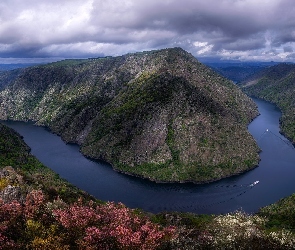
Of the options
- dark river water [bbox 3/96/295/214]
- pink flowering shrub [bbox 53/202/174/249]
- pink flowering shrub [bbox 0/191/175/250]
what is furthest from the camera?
dark river water [bbox 3/96/295/214]

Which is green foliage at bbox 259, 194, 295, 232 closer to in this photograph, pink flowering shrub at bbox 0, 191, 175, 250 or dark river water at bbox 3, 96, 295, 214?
dark river water at bbox 3, 96, 295, 214

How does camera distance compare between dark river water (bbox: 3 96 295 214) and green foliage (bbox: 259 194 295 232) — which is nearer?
green foliage (bbox: 259 194 295 232)

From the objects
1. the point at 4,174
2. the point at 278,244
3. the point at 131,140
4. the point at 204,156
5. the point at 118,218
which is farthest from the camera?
the point at 131,140

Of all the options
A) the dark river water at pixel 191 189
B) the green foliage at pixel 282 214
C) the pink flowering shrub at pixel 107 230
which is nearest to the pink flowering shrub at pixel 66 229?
the pink flowering shrub at pixel 107 230

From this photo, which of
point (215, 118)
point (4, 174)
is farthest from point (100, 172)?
point (4, 174)

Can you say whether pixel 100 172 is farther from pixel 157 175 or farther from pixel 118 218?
pixel 118 218

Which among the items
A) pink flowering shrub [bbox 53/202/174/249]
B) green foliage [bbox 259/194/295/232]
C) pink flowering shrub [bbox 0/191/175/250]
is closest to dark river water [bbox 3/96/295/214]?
green foliage [bbox 259/194/295/232]

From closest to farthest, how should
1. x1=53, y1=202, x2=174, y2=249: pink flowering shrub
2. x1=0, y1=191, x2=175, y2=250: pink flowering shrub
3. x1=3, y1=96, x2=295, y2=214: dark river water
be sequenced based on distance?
x1=0, y1=191, x2=175, y2=250: pink flowering shrub → x1=53, y1=202, x2=174, y2=249: pink flowering shrub → x1=3, y1=96, x2=295, y2=214: dark river water

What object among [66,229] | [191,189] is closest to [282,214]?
[191,189]

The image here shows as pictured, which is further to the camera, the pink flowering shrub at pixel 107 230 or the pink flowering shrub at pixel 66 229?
the pink flowering shrub at pixel 107 230

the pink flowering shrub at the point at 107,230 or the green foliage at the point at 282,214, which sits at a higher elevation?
the pink flowering shrub at the point at 107,230

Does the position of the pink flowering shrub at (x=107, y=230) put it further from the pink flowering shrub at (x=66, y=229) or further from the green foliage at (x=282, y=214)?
the green foliage at (x=282, y=214)
